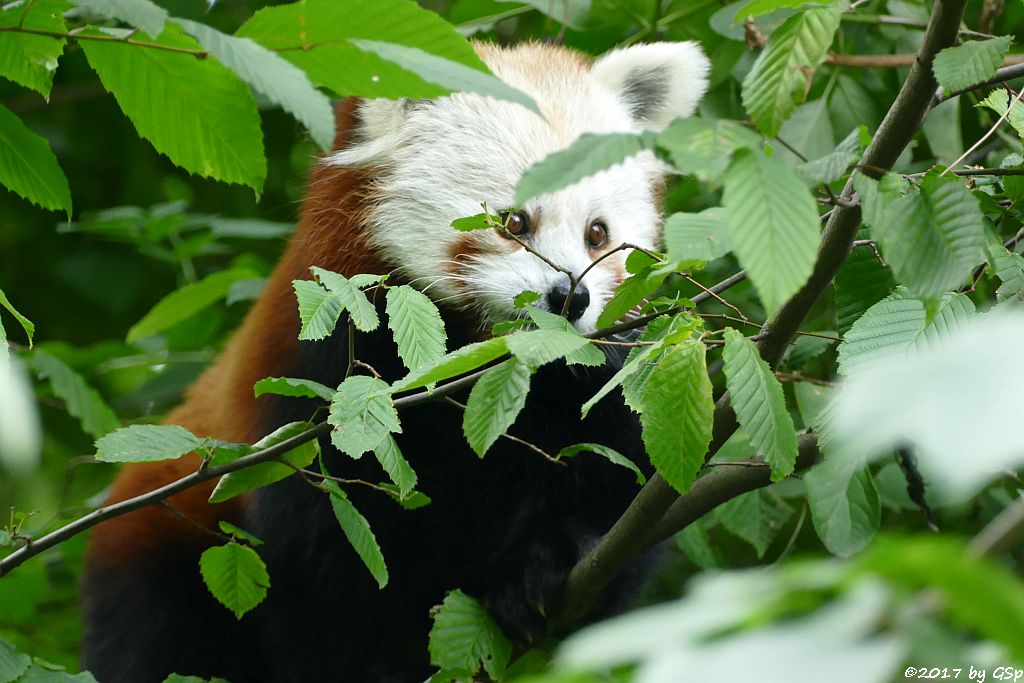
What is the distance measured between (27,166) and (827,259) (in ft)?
5.90

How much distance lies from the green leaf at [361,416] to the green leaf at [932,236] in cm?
99

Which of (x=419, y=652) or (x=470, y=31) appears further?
(x=470, y=31)

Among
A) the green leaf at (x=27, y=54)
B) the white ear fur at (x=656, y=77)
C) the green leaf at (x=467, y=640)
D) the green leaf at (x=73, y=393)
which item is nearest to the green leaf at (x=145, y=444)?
the green leaf at (x=27, y=54)

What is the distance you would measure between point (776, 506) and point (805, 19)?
2188mm

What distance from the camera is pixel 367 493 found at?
359cm

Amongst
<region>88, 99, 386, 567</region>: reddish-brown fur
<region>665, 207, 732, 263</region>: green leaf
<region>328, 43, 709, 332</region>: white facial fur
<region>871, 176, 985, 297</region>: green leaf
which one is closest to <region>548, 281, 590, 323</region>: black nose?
<region>328, 43, 709, 332</region>: white facial fur

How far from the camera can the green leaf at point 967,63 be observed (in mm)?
1960

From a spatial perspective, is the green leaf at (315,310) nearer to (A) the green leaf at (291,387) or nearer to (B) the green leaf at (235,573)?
(A) the green leaf at (291,387)

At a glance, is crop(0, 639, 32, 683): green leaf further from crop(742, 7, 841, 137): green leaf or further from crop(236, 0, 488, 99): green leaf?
crop(742, 7, 841, 137): green leaf

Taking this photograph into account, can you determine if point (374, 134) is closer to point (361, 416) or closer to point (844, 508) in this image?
point (361, 416)

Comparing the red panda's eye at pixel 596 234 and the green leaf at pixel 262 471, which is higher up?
the red panda's eye at pixel 596 234

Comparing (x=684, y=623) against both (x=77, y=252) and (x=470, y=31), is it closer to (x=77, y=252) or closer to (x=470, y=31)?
(x=470, y=31)

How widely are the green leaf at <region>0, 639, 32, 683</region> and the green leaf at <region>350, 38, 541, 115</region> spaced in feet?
5.18

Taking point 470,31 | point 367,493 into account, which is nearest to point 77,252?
point 470,31
